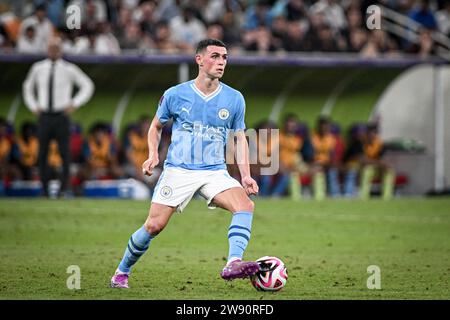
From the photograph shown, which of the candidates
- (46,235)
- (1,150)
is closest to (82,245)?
(46,235)

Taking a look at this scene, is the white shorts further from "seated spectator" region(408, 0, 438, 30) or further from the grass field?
"seated spectator" region(408, 0, 438, 30)

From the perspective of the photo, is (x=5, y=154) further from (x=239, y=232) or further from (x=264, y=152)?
(x=239, y=232)

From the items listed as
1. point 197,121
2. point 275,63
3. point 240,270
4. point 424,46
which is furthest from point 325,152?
point 240,270

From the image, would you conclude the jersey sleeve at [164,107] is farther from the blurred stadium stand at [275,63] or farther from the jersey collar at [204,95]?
the blurred stadium stand at [275,63]

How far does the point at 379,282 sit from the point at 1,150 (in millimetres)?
11861

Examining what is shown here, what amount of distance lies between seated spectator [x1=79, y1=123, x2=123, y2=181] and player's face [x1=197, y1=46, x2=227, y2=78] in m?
12.0

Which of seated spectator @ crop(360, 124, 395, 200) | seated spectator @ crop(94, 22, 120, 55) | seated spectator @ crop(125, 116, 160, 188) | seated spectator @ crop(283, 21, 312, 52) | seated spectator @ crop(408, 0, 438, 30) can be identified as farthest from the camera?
seated spectator @ crop(408, 0, 438, 30)

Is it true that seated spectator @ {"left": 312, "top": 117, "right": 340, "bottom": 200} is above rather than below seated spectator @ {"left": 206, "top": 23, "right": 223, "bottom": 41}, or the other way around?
below

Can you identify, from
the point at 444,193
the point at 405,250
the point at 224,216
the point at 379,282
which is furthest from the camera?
the point at 444,193

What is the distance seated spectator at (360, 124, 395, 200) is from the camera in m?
22.9

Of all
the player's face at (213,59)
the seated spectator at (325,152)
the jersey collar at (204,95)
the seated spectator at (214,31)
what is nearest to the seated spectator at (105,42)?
the seated spectator at (214,31)

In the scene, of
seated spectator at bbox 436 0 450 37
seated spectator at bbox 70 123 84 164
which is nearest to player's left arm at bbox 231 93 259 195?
seated spectator at bbox 70 123 84 164

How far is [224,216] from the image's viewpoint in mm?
18203
